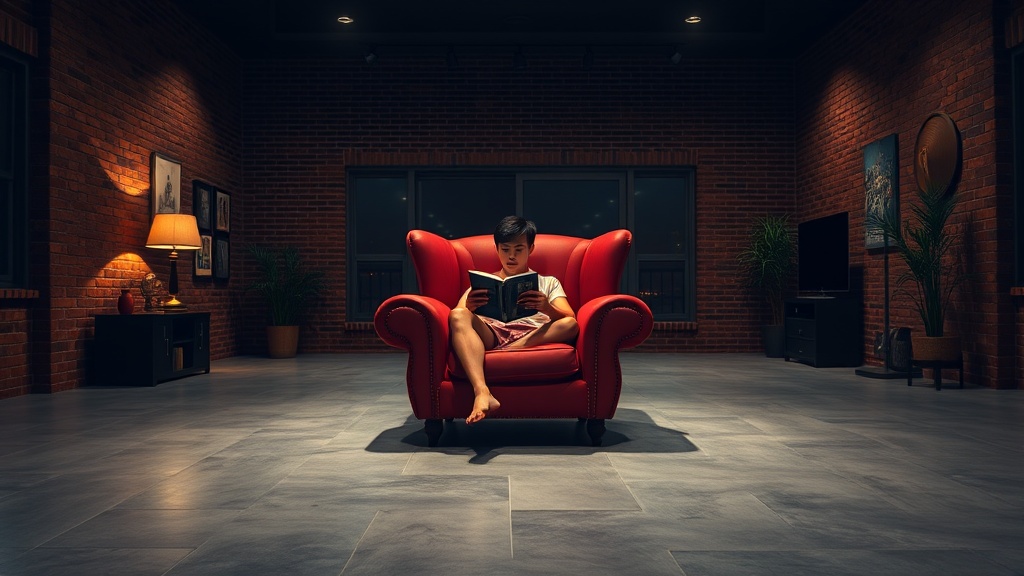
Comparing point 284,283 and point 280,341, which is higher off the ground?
point 284,283

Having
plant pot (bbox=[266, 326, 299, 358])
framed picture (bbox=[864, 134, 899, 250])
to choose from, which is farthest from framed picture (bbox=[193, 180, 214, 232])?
framed picture (bbox=[864, 134, 899, 250])

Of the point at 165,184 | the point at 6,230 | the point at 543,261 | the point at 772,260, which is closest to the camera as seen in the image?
the point at 543,261

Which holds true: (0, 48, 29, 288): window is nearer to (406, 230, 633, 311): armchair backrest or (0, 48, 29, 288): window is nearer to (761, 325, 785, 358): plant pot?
(406, 230, 633, 311): armchair backrest

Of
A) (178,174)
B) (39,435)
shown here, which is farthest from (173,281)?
(39,435)

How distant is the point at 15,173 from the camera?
5215mm

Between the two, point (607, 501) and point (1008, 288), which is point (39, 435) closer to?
point (607, 501)

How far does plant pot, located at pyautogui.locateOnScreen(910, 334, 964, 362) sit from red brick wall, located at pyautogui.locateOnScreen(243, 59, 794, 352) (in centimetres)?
339

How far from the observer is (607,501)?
2.44 m

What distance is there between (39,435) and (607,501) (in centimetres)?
271

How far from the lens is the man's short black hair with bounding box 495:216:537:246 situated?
3656 mm

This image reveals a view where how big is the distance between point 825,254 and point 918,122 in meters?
1.46

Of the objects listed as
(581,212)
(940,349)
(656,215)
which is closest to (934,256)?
(940,349)

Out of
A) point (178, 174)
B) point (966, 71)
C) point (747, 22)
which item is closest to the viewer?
point (966, 71)

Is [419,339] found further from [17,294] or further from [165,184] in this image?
[165,184]
